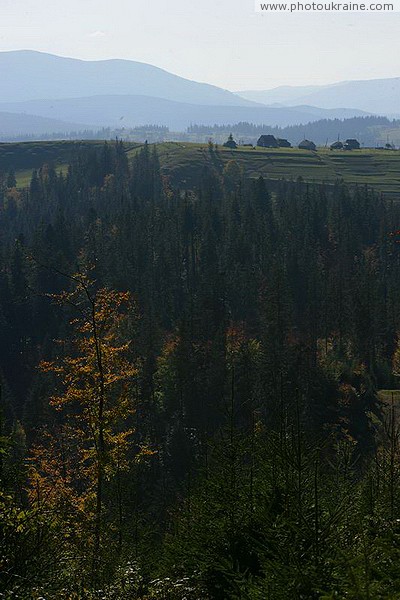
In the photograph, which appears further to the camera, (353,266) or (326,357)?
(353,266)

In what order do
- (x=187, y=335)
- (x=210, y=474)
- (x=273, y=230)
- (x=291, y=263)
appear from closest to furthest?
(x=210, y=474) < (x=187, y=335) < (x=291, y=263) < (x=273, y=230)

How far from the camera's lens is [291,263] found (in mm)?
127688

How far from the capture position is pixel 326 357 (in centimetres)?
9662

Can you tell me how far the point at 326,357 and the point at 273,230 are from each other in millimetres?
55675

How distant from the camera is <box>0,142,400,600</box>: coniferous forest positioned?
13.2m

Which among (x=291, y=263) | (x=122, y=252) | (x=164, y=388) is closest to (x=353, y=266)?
(x=291, y=263)

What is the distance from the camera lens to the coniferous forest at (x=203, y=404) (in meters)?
13.2

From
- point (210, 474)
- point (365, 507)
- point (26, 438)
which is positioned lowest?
point (26, 438)

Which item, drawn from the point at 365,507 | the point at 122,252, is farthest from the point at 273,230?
the point at 365,507

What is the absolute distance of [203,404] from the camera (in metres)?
87.3

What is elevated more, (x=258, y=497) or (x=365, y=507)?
(x=258, y=497)

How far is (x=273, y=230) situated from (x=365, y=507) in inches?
5055

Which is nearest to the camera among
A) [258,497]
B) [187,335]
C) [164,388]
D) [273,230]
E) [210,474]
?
[258,497]

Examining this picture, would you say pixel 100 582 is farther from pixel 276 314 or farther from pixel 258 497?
pixel 276 314
